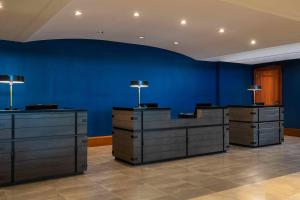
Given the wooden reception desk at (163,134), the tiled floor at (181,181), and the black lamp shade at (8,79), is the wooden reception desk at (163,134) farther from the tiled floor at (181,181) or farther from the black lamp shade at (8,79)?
the black lamp shade at (8,79)

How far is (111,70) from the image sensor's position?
777 cm

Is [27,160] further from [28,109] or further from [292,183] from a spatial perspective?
[292,183]

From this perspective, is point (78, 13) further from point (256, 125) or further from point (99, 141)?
point (256, 125)

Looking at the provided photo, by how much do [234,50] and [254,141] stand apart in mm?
2680

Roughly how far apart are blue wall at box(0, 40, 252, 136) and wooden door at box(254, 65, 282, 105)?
190cm

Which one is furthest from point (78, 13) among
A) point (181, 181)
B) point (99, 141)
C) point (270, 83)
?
point (270, 83)

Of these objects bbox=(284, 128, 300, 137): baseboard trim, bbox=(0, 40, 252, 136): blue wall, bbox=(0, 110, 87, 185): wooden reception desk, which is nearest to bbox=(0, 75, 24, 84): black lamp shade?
bbox=(0, 110, 87, 185): wooden reception desk

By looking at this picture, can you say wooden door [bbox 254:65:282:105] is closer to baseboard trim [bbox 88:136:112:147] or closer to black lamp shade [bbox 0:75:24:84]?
baseboard trim [bbox 88:136:112:147]

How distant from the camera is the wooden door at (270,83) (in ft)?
33.5

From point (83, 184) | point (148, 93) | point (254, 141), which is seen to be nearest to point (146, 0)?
point (83, 184)

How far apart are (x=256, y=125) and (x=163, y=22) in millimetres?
3846

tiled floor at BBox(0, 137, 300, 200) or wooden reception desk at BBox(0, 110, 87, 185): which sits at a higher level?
wooden reception desk at BBox(0, 110, 87, 185)

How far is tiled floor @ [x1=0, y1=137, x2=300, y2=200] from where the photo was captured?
12.1 feet

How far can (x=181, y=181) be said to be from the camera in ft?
14.3
